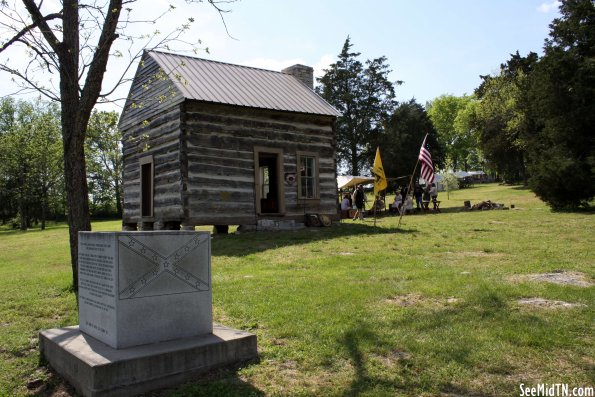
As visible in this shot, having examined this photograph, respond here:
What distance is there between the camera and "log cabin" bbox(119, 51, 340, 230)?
15.8 metres

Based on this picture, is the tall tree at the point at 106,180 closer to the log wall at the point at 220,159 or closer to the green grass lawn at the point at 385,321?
the log wall at the point at 220,159

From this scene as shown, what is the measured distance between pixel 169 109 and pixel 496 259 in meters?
11.6

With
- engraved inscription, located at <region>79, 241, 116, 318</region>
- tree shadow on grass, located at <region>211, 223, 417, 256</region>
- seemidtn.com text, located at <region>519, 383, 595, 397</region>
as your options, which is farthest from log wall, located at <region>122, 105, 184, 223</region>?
seemidtn.com text, located at <region>519, 383, 595, 397</region>

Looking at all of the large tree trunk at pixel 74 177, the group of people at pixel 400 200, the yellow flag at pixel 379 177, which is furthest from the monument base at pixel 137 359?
the group of people at pixel 400 200

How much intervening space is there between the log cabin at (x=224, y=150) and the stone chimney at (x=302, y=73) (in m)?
1.88

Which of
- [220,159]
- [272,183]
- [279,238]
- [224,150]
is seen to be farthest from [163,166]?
[279,238]

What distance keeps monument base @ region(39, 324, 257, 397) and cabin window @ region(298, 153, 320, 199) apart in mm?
13651

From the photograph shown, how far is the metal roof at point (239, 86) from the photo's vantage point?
54.4 ft

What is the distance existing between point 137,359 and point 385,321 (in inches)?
107

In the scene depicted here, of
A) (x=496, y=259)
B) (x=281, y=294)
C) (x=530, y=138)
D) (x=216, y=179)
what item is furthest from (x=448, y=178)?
(x=281, y=294)

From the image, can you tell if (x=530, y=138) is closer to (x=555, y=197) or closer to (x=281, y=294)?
(x=555, y=197)

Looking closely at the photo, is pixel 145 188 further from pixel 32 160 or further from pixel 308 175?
pixel 32 160

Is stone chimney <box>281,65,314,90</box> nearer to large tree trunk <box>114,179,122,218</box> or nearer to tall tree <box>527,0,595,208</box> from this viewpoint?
tall tree <box>527,0,595,208</box>

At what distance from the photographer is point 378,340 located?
4.84 metres
